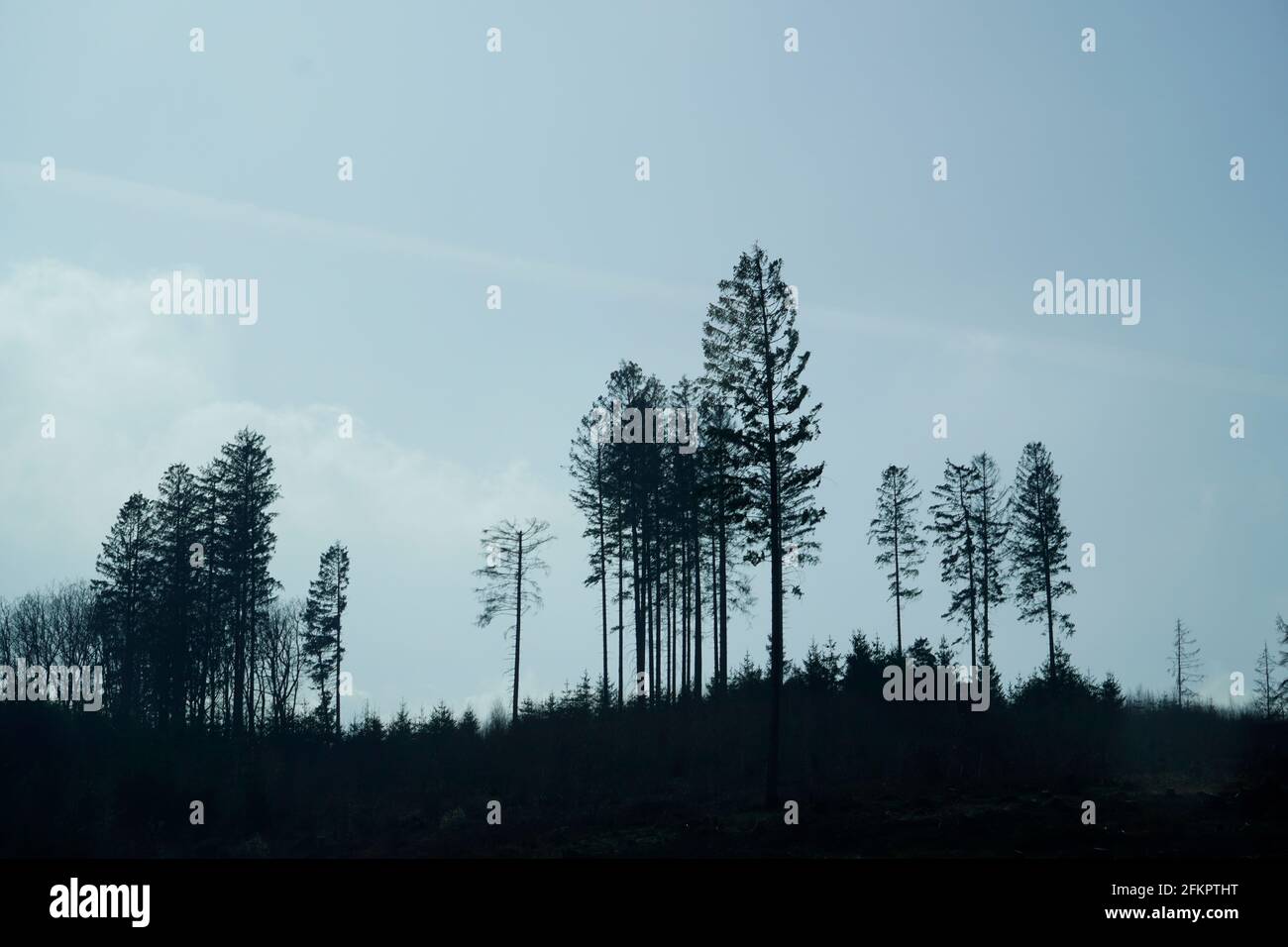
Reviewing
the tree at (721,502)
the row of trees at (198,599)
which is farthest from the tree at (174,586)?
the tree at (721,502)

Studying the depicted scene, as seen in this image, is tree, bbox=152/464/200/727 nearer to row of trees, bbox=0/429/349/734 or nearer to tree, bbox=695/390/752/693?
row of trees, bbox=0/429/349/734

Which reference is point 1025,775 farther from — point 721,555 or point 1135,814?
point 721,555

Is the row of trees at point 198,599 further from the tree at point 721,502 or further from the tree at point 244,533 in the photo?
the tree at point 721,502

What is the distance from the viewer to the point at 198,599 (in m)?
55.8

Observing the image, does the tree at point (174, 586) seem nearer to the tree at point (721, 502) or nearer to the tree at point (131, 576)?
the tree at point (131, 576)

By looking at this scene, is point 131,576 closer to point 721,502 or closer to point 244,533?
point 244,533

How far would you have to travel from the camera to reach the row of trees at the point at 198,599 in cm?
5531

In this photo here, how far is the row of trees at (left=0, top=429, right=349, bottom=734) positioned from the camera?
55312 millimetres

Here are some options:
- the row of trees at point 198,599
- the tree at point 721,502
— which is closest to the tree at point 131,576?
the row of trees at point 198,599

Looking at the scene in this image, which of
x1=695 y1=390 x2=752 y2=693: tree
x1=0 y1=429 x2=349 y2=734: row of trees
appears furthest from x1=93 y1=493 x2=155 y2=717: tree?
x1=695 y1=390 x2=752 y2=693: tree

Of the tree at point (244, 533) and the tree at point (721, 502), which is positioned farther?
the tree at point (244, 533)

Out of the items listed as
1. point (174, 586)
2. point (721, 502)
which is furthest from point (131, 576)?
point (721, 502)
